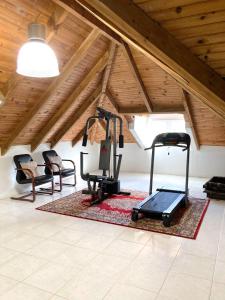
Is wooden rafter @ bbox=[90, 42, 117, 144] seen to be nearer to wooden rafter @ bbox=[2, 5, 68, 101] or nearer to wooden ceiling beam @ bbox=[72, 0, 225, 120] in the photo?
wooden rafter @ bbox=[2, 5, 68, 101]

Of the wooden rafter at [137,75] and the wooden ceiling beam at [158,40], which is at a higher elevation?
the wooden rafter at [137,75]

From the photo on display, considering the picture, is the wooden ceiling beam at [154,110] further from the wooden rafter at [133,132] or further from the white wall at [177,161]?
the white wall at [177,161]

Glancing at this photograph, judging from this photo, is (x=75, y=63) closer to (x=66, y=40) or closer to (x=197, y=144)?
(x=66, y=40)

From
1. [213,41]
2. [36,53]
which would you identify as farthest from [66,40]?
[213,41]

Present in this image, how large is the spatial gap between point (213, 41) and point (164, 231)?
101 inches

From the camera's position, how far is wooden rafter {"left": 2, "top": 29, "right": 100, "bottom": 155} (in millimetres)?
4133

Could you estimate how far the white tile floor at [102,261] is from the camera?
2.36m

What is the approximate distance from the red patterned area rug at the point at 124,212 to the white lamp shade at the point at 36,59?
252cm

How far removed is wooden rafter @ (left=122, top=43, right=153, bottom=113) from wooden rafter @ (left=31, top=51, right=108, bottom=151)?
1.63 feet

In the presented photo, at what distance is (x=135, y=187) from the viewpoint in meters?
6.37

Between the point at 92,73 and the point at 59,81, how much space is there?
91 cm

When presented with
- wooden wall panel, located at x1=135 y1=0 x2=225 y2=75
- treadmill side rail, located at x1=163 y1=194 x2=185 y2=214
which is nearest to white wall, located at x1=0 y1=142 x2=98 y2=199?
treadmill side rail, located at x1=163 y1=194 x2=185 y2=214

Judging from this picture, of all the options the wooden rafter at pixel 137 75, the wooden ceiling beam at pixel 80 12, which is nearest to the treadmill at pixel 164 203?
the wooden rafter at pixel 137 75

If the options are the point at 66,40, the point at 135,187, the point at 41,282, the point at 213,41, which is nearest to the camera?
the point at 213,41
